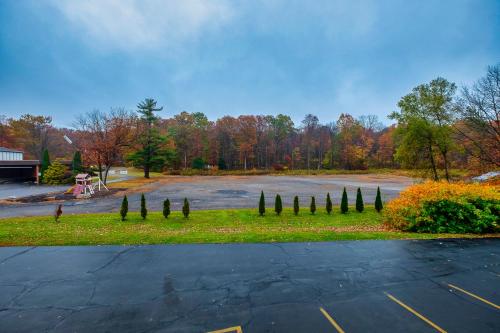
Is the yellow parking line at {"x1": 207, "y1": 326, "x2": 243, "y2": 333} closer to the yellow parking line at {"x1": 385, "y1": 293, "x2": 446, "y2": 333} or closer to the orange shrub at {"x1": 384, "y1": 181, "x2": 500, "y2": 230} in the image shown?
the yellow parking line at {"x1": 385, "y1": 293, "x2": 446, "y2": 333}

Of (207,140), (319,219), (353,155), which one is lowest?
(319,219)

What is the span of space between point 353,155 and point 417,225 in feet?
202

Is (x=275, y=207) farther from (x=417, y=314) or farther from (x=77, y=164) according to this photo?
(x=77, y=164)

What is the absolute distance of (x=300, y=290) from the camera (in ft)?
14.3

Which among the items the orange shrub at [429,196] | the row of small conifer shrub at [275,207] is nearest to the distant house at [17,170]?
the row of small conifer shrub at [275,207]

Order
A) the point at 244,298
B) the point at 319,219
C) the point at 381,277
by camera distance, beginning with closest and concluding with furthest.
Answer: the point at 244,298 < the point at 381,277 < the point at 319,219

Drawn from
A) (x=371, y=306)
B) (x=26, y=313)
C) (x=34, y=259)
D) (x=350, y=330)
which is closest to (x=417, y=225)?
(x=371, y=306)

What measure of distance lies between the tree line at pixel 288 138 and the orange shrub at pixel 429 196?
20.2 ft

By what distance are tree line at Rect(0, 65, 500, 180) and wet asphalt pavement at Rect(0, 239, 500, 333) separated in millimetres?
12167

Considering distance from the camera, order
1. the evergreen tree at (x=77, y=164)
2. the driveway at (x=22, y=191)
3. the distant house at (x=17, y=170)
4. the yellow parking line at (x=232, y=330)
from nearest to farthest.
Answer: the yellow parking line at (x=232, y=330)
the driveway at (x=22, y=191)
the distant house at (x=17, y=170)
the evergreen tree at (x=77, y=164)

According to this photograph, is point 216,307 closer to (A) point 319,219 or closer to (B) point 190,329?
(B) point 190,329

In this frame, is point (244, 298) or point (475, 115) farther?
point (475, 115)

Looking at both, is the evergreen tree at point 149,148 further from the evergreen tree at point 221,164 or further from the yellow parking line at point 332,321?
the yellow parking line at point 332,321

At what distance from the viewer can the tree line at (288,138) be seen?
14.8 meters
